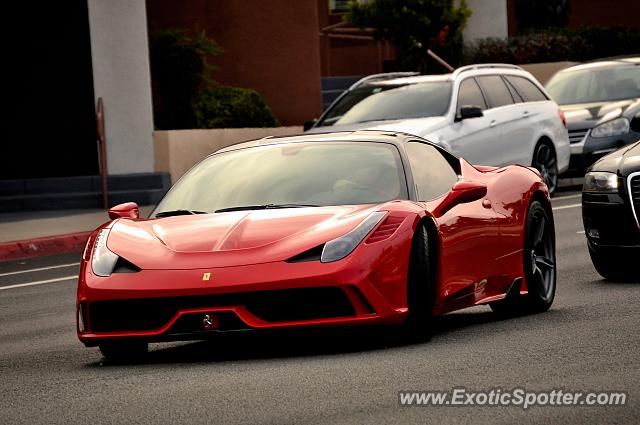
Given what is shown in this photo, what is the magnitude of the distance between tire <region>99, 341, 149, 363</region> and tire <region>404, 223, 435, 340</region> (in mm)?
1453

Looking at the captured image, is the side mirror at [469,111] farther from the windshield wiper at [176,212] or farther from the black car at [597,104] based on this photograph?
the windshield wiper at [176,212]

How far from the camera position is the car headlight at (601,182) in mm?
11840

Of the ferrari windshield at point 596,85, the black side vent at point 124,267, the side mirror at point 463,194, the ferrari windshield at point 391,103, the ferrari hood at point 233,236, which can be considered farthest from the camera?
the ferrari windshield at point 596,85

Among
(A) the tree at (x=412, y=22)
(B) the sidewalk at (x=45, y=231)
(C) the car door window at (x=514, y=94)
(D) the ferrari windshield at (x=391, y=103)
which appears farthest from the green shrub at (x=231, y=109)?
(D) the ferrari windshield at (x=391, y=103)

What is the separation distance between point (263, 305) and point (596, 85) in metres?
17.4

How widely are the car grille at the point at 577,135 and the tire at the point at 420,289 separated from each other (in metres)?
15.4

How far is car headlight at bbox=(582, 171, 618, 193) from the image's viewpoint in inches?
466

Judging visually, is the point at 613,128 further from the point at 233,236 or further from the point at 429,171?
the point at 233,236

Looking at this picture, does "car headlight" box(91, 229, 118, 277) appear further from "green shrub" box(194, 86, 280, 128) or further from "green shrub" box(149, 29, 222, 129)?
"green shrub" box(149, 29, 222, 129)

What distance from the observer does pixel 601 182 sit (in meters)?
12.0

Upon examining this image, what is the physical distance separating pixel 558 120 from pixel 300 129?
6911 mm

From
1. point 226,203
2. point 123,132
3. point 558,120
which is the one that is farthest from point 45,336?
point 123,132

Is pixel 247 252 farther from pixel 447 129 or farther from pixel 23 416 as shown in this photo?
pixel 447 129

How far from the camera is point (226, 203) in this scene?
9500mm
